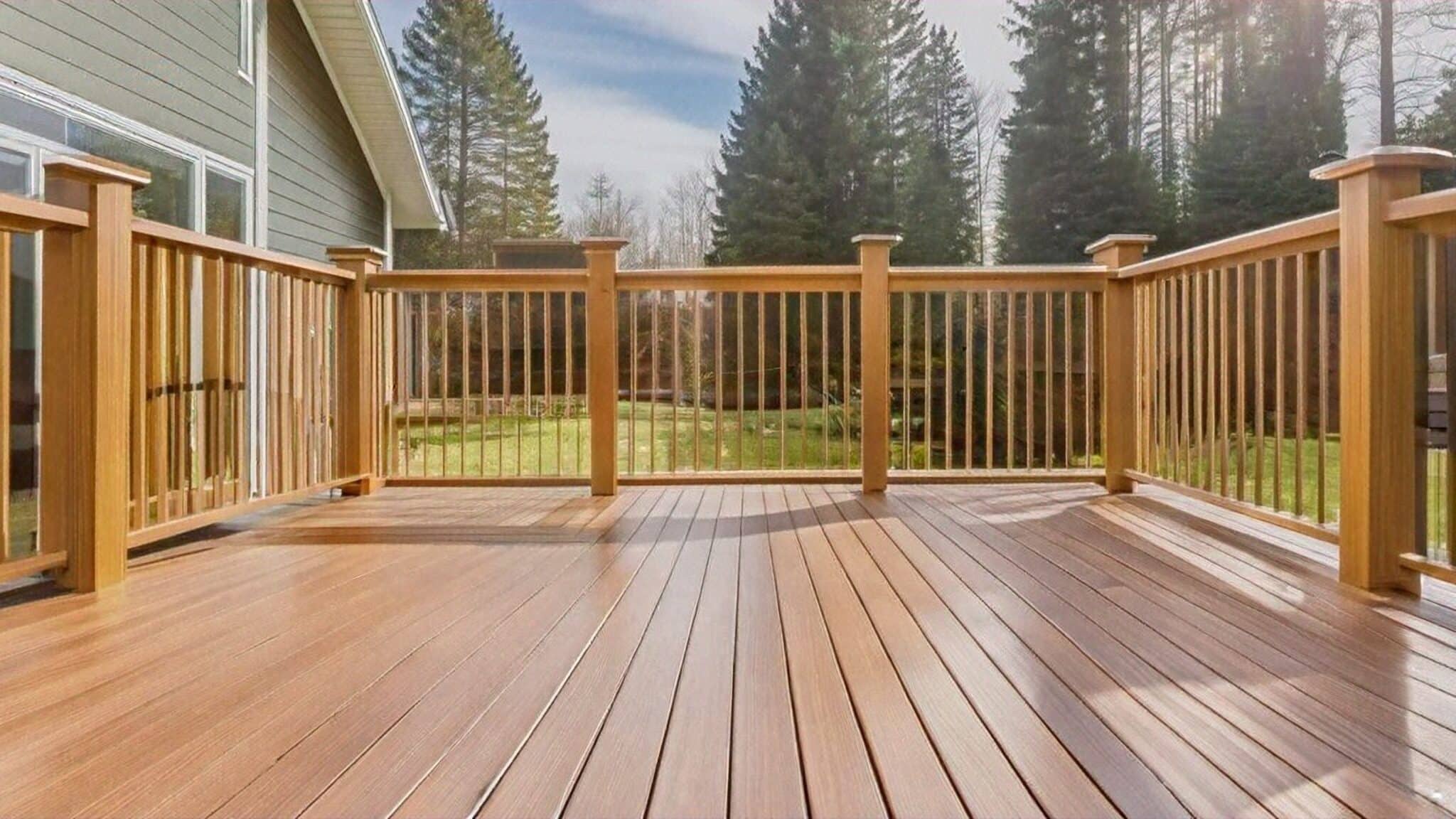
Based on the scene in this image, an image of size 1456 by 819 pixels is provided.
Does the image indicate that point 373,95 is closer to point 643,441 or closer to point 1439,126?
point 643,441

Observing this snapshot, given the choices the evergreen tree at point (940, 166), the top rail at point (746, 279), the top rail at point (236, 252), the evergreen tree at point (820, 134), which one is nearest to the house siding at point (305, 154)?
the top rail at point (236, 252)

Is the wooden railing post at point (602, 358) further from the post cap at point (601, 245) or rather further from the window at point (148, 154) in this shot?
the window at point (148, 154)

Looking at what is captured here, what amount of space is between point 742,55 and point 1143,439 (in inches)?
501

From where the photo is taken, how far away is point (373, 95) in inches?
260

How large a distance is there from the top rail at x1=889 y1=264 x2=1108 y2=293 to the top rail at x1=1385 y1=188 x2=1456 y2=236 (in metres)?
1.53

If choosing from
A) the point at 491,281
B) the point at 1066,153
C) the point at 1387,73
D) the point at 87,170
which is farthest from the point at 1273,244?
the point at 1066,153

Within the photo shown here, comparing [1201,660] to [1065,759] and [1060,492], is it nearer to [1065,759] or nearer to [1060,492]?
[1065,759]

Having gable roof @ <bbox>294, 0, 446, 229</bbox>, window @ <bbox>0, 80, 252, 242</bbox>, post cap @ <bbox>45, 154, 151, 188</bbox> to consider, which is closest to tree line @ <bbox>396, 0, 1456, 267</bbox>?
gable roof @ <bbox>294, 0, 446, 229</bbox>

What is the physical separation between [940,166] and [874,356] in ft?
35.3

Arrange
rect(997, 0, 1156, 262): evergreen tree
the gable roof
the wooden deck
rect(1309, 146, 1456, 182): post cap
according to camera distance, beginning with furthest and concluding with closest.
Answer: rect(997, 0, 1156, 262): evergreen tree
the gable roof
rect(1309, 146, 1456, 182): post cap
the wooden deck

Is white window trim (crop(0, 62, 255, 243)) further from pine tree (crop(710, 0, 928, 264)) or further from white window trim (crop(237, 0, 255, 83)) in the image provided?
pine tree (crop(710, 0, 928, 264))

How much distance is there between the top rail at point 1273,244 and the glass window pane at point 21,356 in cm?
427

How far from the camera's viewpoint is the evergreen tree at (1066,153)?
12180 millimetres

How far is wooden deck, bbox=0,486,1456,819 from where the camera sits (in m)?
1.03
